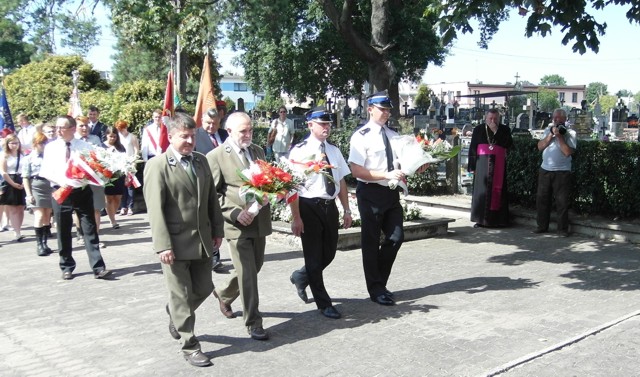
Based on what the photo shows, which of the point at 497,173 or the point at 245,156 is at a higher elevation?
the point at 245,156

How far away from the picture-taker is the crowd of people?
5180mm

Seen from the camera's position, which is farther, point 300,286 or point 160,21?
point 160,21

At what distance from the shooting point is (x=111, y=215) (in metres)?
11.9

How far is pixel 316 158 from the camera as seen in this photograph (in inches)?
239

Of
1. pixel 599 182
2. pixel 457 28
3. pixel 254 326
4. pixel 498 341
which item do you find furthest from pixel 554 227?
pixel 254 326

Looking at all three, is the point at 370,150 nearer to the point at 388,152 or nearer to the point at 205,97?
Result: the point at 388,152

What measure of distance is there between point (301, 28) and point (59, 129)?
32.1 m

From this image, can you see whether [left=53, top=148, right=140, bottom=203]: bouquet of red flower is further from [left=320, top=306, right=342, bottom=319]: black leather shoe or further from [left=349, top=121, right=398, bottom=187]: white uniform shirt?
[left=320, top=306, right=342, bottom=319]: black leather shoe

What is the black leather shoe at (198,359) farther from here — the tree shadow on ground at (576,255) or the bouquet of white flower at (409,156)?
the tree shadow on ground at (576,255)

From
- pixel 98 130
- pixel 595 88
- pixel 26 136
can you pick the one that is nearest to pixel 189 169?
pixel 98 130

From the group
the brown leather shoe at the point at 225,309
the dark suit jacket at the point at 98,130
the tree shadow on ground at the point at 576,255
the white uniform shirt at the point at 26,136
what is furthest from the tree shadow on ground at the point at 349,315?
the white uniform shirt at the point at 26,136

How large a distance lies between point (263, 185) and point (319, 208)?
1.00 meters

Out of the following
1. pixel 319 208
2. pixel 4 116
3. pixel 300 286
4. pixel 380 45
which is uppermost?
pixel 380 45

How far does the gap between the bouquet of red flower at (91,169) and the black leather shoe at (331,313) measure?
131 inches
